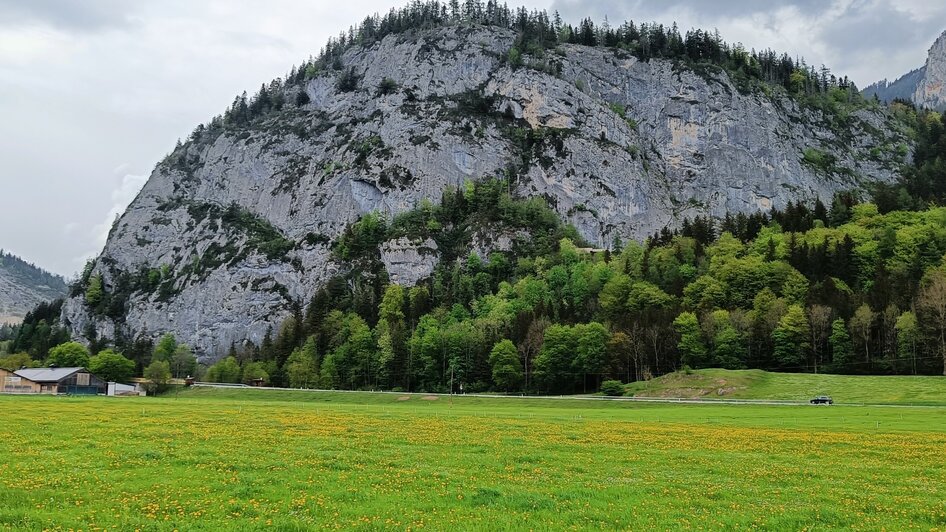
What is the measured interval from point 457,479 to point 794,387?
74.3 meters

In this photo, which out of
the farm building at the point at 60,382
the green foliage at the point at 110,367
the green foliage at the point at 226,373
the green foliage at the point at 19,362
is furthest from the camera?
the green foliage at the point at 19,362

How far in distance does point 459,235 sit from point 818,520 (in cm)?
18184

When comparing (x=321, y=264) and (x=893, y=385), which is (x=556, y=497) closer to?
(x=893, y=385)

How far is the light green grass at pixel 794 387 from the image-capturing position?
7138 centimetres

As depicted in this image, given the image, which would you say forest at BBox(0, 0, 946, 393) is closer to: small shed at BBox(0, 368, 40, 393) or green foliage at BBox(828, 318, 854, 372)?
green foliage at BBox(828, 318, 854, 372)

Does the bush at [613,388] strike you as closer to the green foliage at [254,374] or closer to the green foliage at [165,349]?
the green foliage at [254,374]

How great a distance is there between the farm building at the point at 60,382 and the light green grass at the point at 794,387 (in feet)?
320

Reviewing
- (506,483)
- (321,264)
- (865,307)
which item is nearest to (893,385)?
(865,307)

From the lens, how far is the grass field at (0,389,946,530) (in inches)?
553

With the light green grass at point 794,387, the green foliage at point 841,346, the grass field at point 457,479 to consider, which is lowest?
the light green grass at point 794,387

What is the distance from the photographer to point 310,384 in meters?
136

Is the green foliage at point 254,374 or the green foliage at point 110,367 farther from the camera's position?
the green foliage at point 254,374

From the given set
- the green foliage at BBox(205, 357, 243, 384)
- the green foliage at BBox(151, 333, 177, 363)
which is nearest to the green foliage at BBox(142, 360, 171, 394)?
the green foliage at BBox(205, 357, 243, 384)

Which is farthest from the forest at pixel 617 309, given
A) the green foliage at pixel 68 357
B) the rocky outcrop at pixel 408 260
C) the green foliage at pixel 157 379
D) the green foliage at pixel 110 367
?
the green foliage at pixel 68 357
